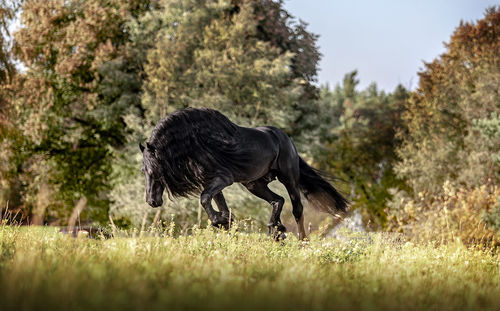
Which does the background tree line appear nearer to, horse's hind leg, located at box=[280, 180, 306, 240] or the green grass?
horse's hind leg, located at box=[280, 180, 306, 240]

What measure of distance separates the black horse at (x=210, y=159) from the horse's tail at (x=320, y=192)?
20.0 inches

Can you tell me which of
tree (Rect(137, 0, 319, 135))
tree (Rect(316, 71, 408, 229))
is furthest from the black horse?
tree (Rect(316, 71, 408, 229))

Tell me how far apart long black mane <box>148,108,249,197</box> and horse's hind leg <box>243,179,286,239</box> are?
0.88 m

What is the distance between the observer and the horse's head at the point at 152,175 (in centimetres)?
480

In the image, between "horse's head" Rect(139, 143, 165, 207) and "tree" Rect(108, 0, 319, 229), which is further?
"tree" Rect(108, 0, 319, 229)

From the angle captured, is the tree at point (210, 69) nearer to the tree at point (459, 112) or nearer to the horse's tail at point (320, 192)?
the tree at point (459, 112)

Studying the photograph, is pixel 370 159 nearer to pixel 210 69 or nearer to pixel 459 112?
pixel 459 112

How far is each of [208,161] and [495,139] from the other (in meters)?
15.2

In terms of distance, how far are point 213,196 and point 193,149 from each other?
61 cm

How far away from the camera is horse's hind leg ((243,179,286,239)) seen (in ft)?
19.6

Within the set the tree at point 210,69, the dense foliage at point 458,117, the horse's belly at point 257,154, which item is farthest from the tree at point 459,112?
the horse's belly at point 257,154

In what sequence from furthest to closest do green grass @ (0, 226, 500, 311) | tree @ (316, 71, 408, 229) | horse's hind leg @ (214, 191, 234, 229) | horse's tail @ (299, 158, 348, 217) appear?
tree @ (316, 71, 408, 229), horse's tail @ (299, 158, 348, 217), horse's hind leg @ (214, 191, 234, 229), green grass @ (0, 226, 500, 311)

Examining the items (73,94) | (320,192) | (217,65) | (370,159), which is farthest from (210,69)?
(370,159)

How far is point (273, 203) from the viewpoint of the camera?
6086mm
